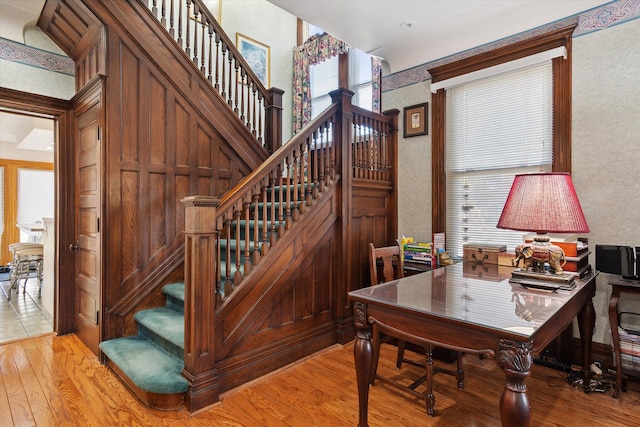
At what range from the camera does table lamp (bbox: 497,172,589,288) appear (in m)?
1.88

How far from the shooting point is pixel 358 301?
1779 millimetres

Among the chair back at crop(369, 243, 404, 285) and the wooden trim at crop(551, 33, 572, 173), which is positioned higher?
the wooden trim at crop(551, 33, 572, 173)

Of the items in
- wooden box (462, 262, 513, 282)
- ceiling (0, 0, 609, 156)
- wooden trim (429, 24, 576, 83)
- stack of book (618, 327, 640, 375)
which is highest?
ceiling (0, 0, 609, 156)

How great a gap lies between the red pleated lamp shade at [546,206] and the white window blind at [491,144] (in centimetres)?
107

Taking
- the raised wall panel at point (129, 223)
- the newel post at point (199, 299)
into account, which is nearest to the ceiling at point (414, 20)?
the raised wall panel at point (129, 223)

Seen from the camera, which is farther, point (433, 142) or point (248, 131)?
point (248, 131)

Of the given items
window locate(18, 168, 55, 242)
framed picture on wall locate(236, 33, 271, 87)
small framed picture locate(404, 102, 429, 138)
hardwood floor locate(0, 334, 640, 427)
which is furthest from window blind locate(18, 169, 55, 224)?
small framed picture locate(404, 102, 429, 138)

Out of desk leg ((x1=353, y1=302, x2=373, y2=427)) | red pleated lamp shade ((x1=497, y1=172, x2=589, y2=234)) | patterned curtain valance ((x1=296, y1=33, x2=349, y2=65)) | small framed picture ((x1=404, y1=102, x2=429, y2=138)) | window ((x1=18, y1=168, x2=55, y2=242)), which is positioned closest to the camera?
desk leg ((x1=353, y1=302, x2=373, y2=427))

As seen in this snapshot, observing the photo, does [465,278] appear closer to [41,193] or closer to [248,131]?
[248,131]

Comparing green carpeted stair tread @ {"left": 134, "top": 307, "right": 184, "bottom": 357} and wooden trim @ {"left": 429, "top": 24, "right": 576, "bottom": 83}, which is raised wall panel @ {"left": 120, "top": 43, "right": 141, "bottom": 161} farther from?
wooden trim @ {"left": 429, "top": 24, "right": 576, "bottom": 83}

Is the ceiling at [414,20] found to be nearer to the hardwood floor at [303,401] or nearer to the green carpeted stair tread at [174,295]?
the green carpeted stair tread at [174,295]

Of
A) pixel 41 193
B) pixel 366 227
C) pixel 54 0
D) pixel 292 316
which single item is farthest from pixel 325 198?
pixel 41 193

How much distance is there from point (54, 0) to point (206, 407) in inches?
137

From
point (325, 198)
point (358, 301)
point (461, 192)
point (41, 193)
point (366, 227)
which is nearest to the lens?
point (358, 301)
